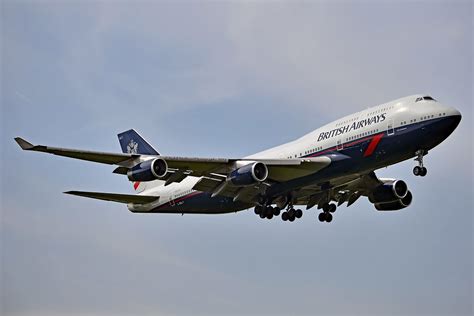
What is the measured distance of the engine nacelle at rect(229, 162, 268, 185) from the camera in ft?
147

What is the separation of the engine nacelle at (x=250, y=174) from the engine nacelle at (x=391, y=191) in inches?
405

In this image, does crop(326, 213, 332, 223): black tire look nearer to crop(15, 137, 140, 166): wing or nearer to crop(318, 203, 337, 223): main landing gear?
crop(318, 203, 337, 223): main landing gear

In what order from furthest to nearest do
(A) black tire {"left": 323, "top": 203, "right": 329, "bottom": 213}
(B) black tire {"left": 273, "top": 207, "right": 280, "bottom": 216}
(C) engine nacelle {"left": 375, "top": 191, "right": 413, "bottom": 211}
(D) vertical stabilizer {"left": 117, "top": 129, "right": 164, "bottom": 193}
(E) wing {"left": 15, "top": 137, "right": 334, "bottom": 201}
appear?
1. (D) vertical stabilizer {"left": 117, "top": 129, "right": 164, "bottom": 193}
2. (C) engine nacelle {"left": 375, "top": 191, "right": 413, "bottom": 211}
3. (A) black tire {"left": 323, "top": 203, "right": 329, "bottom": 213}
4. (B) black tire {"left": 273, "top": 207, "right": 280, "bottom": 216}
5. (E) wing {"left": 15, "top": 137, "right": 334, "bottom": 201}

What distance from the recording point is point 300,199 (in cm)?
5212

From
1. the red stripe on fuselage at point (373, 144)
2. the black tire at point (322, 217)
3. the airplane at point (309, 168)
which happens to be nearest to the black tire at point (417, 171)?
the airplane at point (309, 168)

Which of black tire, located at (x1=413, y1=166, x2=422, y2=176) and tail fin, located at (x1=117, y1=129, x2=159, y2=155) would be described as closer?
black tire, located at (x1=413, y1=166, x2=422, y2=176)

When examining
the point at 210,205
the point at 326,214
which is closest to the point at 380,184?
the point at 326,214

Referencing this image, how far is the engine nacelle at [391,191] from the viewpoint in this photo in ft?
170

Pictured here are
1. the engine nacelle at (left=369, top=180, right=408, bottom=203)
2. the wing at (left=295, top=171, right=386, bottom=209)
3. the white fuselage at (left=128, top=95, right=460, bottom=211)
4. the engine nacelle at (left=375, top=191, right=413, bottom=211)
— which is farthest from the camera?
the engine nacelle at (left=375, top=191, right=413, bottom=211)

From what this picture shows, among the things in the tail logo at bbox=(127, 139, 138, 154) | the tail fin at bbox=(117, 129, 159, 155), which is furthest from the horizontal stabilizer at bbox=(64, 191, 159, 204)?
the tail logo at bbox=(127, 139, 138, 154)

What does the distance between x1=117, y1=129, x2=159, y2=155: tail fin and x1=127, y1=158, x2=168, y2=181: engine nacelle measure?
11.6m

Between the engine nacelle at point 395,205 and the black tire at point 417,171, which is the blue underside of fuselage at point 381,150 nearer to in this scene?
the black tire at point 417,171

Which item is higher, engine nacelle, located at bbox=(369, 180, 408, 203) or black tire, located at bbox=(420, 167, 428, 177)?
engine nacelle, located at bbox=(369, 180, 408, 203)

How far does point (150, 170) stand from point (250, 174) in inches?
223
